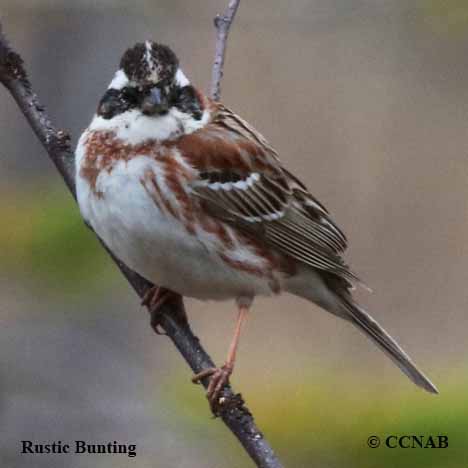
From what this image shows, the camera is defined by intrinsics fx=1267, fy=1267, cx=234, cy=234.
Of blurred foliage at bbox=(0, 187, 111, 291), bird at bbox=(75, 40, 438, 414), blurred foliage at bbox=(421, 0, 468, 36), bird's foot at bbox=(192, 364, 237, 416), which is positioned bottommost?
bird's foot at bbox=(192, 364, 237, 416)

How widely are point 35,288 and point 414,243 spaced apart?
399cm

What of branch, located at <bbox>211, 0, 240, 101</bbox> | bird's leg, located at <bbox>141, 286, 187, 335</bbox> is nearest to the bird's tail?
bird's leg, located at <bbox>141, 286, 187, 335</bbox>

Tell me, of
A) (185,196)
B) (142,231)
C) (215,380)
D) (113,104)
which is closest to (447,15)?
(185,196)

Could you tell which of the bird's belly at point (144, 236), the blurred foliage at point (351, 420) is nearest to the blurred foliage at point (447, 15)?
the blurred foliage at point (351, 420)

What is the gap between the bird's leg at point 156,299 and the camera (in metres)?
4.55

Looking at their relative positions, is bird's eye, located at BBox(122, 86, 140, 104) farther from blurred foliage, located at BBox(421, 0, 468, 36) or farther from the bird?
blurred foliage, located at BBox(421, 0, 468, 36)

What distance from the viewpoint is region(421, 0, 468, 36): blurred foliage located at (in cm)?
693

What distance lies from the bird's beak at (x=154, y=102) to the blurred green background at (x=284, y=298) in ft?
3.99

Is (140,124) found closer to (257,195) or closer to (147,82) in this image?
(147,82)

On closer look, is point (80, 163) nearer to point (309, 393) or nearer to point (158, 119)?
point (158, 119)

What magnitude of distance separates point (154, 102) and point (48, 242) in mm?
1356

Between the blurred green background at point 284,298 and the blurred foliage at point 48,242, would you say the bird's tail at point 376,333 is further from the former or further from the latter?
the blurred foliage at point 48,242

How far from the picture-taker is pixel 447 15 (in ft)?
22.9

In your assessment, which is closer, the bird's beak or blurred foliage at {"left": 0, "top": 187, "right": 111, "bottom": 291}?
→ the bird's beak
